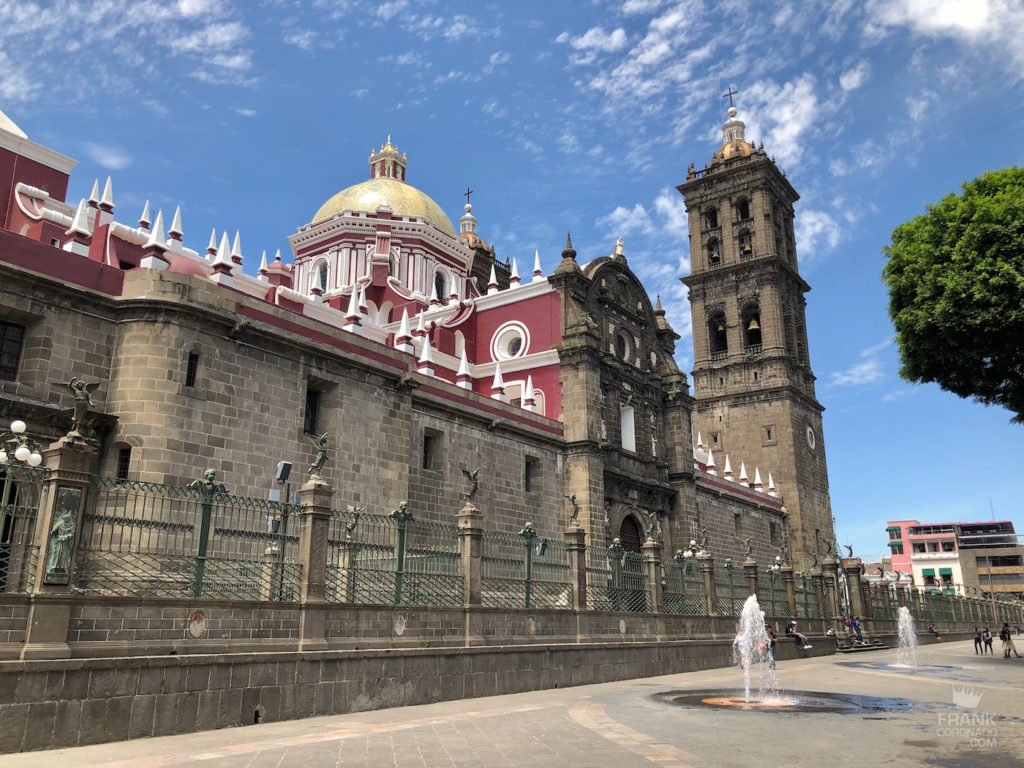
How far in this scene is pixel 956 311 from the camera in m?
19.4

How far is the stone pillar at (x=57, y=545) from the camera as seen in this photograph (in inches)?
350

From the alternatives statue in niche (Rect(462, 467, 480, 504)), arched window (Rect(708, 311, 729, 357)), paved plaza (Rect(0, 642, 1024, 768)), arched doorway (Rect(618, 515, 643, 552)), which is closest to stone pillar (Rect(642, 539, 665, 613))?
statue in niche (Rect(462, 467, 480, 504))

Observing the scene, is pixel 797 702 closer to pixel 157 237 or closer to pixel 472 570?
pixel 472 570

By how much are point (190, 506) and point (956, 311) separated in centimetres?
1732

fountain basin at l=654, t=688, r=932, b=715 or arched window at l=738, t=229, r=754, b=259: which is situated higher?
arched window at l=738, t=229, r=754, b=259

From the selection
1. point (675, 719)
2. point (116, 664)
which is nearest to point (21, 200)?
point (116, 664)

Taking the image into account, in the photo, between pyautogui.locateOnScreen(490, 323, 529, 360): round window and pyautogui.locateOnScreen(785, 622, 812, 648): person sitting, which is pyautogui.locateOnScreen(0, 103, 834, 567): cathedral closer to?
pyautogui.locateOnScreen(490, 323, 529, 360): round window

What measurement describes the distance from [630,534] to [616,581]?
10.9m

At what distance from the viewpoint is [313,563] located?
11.9m

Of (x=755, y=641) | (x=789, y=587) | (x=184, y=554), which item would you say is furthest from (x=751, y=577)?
(x=184, y=554)

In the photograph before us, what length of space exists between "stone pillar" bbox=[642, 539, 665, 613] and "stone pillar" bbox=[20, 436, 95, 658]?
13753mm

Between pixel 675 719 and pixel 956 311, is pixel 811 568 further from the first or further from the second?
pixel 675 719

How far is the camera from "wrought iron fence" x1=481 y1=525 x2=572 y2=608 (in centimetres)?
1545

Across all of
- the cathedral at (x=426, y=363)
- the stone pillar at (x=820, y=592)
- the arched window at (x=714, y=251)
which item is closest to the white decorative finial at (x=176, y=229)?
the cathedral at (x=426, y=363)
